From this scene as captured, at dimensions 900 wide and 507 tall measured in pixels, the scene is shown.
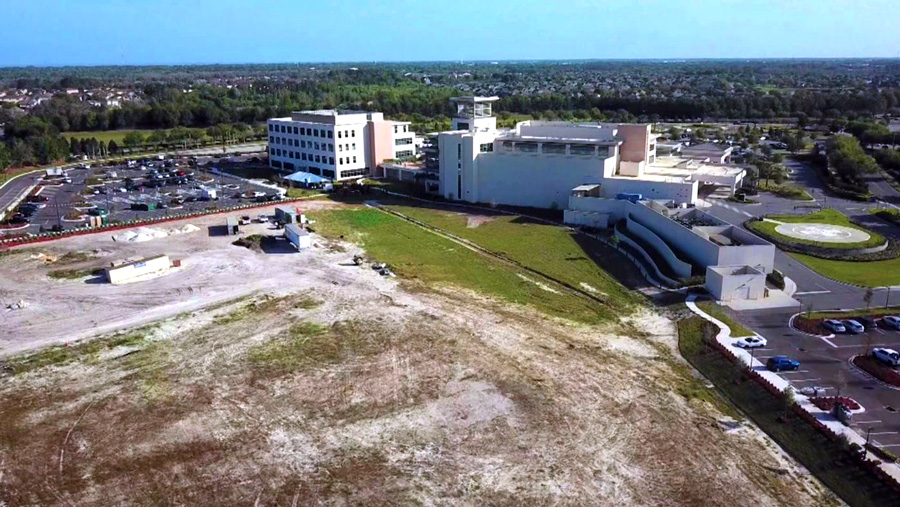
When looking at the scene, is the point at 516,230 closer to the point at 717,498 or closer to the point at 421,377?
the point at 421,377

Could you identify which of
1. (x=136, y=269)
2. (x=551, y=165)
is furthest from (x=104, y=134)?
(x=551, y=165)

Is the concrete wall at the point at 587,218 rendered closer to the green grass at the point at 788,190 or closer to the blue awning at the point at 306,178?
the green grass at the point at 788,190

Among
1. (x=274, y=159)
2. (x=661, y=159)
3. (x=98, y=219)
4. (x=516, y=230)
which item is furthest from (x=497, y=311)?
(x=274, y=159)

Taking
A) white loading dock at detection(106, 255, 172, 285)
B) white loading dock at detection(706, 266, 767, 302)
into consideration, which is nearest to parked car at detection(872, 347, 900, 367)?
white loading dock at detection(706, 266, 767, 302)

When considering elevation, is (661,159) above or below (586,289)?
above

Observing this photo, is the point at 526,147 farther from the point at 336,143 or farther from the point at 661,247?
the point at 336,143
